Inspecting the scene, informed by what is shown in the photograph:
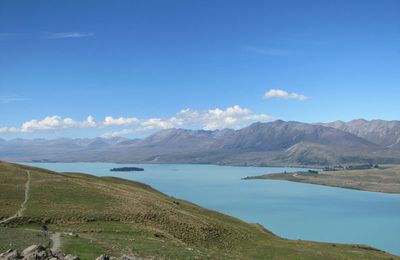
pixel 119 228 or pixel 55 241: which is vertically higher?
pixel 55 241

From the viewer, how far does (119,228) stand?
48.6 metres

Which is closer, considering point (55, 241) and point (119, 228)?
point (55, 241)

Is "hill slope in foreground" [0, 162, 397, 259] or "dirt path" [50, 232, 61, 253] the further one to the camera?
"hill slope in foreground" [0, 162, 397, 259]

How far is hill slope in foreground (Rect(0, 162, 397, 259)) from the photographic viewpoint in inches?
1464

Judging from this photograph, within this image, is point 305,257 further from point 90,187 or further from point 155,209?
point 90,187

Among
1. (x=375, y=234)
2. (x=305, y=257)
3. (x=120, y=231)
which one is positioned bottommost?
(x=375, y=234)

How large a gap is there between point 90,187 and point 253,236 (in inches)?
1091

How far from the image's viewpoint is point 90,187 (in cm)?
6881

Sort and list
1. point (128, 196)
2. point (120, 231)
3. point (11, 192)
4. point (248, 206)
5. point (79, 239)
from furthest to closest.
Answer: point (248, 206), point (128, 196), point (11, 192), point (120, 231), point (79, 239)

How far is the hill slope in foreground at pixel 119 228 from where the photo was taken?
37.2m

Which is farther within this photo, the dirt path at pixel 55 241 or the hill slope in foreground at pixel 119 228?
the hill slope in foreground at pixel 119 228

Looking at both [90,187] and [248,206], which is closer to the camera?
[90,187]

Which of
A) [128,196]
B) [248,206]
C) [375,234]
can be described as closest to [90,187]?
[128,196]

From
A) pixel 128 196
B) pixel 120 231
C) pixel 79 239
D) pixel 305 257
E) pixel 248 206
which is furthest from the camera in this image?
pixel 248 206
